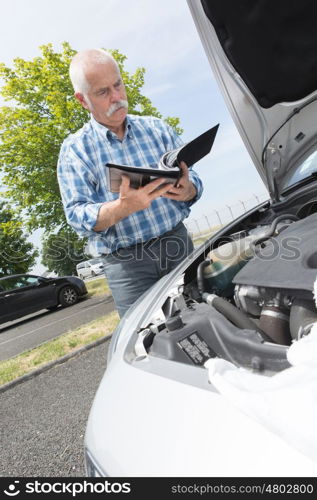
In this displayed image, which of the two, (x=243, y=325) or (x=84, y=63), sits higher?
(x=84, y=63)

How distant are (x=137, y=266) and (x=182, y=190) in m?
0.50

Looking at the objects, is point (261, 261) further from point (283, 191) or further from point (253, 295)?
point (283, 191)

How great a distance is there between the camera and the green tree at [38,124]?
8422 mm

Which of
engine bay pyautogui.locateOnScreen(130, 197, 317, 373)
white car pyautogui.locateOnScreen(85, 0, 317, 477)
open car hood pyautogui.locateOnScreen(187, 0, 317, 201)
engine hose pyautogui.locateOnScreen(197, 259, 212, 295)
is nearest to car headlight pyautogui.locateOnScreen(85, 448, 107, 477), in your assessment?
white car pyautogui.locateOnScreen(85, 0, 317, 477)

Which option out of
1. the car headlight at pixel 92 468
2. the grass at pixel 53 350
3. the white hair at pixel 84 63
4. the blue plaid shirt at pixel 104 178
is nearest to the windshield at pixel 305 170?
the blue plaid shirt at pixel 104 178

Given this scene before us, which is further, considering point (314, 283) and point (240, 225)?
point (240, 225)

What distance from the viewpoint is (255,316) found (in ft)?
4.36

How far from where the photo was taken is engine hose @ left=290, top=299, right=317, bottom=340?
3.26ft

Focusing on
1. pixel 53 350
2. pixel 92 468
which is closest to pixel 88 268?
pixel 53 350

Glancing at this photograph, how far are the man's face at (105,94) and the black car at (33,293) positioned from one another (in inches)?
289

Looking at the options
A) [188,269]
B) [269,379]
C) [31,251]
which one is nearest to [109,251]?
[188,269]

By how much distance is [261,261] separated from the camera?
4.10ft

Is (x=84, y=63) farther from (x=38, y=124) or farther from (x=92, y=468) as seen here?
(x=38, y=124)
